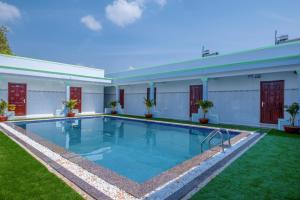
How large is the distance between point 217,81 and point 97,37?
12.4m

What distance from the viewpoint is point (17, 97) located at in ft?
48.1

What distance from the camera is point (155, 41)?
17.2 meters

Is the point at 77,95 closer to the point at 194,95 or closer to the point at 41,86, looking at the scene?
the point at 41,86

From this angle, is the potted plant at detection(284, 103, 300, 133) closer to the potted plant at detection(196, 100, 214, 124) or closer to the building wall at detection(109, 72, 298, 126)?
the building wall at detection(109, 72, 298, 126)

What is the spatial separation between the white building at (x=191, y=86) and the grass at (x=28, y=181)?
422 inches

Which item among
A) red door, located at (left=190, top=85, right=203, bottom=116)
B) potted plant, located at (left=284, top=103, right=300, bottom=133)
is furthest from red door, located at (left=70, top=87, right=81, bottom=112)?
potted plant, located at (left=284, top=103, right=300, bottom=133)

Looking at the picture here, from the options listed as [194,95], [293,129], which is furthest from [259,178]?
[194,95]

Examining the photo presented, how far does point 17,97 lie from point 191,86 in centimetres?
1409

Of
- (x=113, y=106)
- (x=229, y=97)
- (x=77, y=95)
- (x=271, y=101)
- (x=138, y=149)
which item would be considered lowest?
(x=138, y=149)

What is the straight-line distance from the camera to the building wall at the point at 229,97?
440 inches

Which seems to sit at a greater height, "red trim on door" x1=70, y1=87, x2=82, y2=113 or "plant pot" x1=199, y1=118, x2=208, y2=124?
"red trim on door" x1=70, y1=87, x2=82, y2=113

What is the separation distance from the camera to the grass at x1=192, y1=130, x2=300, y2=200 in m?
3.09

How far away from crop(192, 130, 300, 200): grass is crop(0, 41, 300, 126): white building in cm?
641

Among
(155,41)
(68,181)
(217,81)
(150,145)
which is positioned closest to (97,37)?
(155,41)
